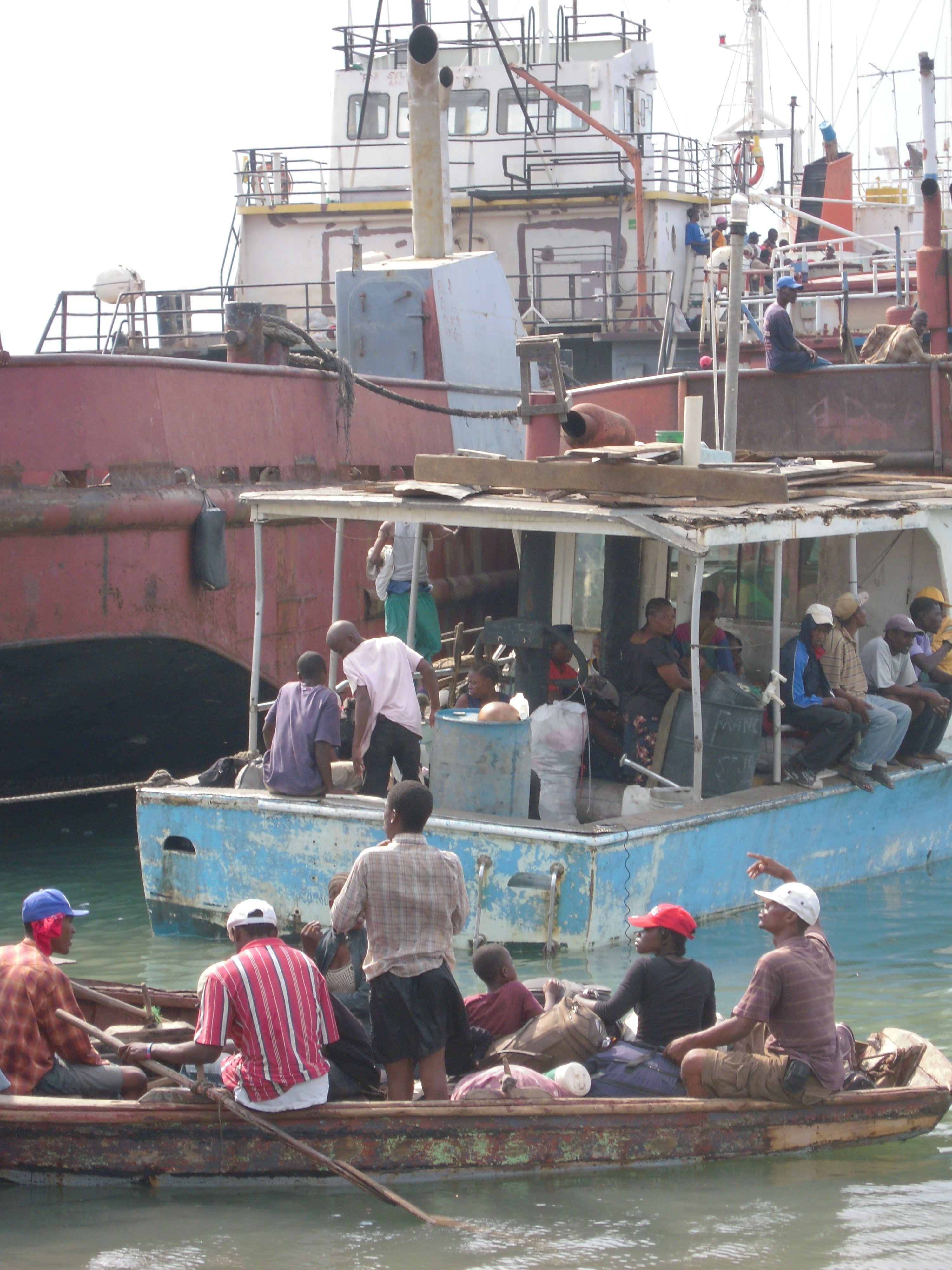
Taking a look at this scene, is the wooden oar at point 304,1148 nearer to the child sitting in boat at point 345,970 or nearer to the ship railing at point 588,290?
the child sitting in boat at point 345,970

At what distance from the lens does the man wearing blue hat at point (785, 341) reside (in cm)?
1197

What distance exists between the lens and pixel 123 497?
1045cm

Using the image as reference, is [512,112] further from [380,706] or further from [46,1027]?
[46,1027]

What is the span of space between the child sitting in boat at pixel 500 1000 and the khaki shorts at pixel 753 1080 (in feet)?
2.41

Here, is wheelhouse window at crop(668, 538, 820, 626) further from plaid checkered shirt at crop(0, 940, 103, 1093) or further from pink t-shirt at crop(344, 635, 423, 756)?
plaid checkered shirt at crop(0, 940, 103, 1093)

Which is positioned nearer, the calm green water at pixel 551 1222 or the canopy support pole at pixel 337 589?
the calm green water at pixel 551 1222

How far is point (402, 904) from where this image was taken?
5566 mm

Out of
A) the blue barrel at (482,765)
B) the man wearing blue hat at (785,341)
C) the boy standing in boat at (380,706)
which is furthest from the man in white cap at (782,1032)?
the man wearing blue hat at (785,341)

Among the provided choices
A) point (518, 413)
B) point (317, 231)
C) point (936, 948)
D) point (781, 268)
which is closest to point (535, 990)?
point (936, 948)

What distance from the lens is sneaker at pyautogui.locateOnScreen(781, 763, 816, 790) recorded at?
892cm

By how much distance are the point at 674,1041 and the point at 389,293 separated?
10952 millimetres

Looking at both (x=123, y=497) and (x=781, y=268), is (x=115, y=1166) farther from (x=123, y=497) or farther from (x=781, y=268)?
(x=781, y=268)

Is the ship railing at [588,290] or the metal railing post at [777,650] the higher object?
the ship railing at [588,290]

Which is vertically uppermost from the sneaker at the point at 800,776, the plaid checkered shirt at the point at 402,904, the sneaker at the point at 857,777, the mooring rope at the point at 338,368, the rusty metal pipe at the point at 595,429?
the mooring rope at the point at 338,368
